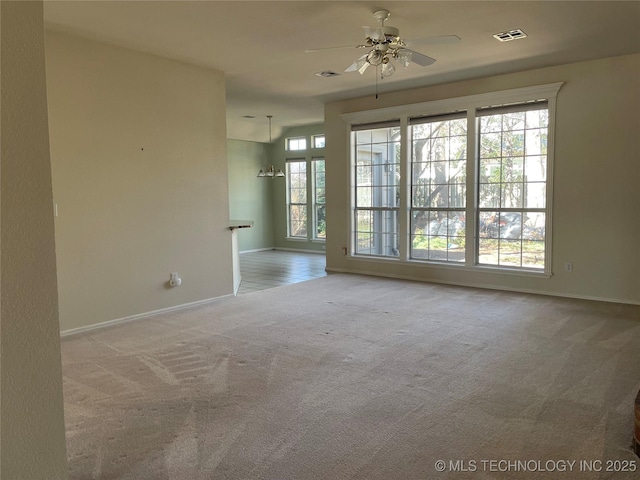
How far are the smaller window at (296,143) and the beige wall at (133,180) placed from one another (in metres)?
4.92

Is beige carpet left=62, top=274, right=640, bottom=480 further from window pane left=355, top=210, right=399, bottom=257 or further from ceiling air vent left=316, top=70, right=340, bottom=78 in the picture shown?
ceiling air vent left=316, top=70, right=340, bottom=78

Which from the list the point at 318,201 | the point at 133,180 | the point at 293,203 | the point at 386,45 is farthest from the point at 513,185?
the point at 293,203

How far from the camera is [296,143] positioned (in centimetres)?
1055

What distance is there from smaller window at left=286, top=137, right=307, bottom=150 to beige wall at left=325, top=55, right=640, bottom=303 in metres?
5.03

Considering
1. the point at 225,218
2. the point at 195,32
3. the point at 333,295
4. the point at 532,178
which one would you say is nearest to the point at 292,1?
the point at 195,32

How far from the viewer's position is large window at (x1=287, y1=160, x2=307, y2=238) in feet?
34.6

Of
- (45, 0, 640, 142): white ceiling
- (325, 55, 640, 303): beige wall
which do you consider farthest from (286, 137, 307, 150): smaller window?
(325, 55, 640, 303): beige wall

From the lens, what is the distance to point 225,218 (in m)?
5.72

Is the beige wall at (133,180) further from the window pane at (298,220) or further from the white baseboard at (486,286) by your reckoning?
the window pane at (298,220)

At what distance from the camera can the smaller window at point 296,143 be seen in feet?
34.1

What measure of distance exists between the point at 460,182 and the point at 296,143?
5.11 meters

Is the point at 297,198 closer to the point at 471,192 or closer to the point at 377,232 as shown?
the point at 377,232

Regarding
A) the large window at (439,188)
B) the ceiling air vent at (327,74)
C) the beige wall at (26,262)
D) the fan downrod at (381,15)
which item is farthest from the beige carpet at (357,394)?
the ceiling air vent at (327,74)

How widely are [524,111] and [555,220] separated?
139 centimetres
